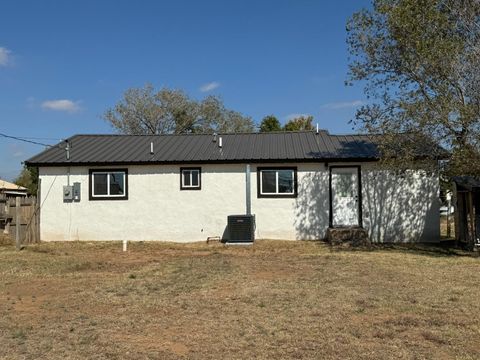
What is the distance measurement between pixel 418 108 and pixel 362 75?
8.76ft

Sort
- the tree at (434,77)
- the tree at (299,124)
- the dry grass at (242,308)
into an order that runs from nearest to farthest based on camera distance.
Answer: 1. the dry grass at (242,308)
2. the tree at (434,77)
3. the tree at (299,124)

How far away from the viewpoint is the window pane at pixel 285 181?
1645 centimetres

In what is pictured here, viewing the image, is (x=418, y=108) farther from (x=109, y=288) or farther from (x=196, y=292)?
(x=109, y=288)

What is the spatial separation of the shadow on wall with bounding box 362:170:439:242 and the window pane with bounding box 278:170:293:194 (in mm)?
2458

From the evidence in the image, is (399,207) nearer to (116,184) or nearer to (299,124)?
(116,184)

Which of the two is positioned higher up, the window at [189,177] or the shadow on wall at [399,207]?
the window at [189,177]

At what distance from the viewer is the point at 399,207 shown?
16.1m

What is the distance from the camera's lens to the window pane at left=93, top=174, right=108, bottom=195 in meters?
16.9

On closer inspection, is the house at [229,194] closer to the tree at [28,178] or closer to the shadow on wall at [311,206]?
the shadow on wall at [311,206]

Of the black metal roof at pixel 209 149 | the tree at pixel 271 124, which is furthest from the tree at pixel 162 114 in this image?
the black metal roof at pixel 209 149

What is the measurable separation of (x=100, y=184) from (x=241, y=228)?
537 cm

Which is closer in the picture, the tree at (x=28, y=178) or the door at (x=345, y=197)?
the door at (x=345, y=197)

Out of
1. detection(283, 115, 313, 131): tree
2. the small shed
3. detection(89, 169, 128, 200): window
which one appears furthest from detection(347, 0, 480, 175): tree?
detection(283, 115, 313, 131): tree

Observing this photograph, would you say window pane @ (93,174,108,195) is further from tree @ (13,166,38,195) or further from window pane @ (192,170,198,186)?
tree @ (13,166,38,195)
